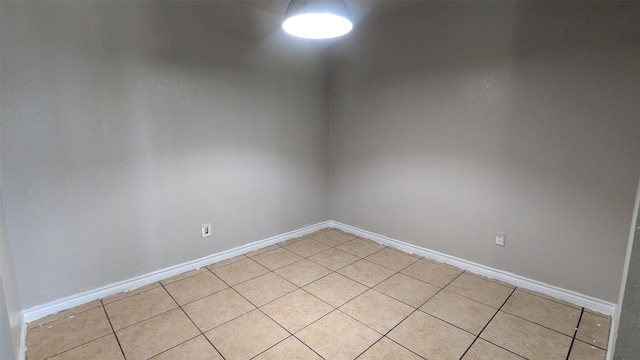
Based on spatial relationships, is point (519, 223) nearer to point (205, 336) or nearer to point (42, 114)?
point (205, 336)

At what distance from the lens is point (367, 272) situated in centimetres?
288

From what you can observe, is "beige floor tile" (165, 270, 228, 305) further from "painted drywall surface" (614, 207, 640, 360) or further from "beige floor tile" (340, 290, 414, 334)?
"painted drywall surface" (614, 207, 640, 360)

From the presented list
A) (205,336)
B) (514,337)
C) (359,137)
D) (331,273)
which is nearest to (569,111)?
(514,337)

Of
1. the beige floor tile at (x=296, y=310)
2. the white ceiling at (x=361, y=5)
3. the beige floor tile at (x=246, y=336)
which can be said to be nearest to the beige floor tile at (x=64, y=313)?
the beige floor tile at (x=246, y=336)

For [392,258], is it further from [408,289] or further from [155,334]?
[155,334]

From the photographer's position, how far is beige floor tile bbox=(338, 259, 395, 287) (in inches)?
107

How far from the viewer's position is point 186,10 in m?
2.62

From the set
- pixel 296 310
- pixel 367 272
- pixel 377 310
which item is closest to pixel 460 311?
pixel 377 310

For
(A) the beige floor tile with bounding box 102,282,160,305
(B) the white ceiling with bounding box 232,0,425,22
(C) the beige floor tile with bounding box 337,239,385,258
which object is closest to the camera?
(A) the beige floor tile with bounding box 102,282,160,305

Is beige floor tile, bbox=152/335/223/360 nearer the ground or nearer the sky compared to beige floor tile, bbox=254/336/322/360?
nearer the sky

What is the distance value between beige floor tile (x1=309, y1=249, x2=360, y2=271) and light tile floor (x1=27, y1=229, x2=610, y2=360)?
4.9 inches

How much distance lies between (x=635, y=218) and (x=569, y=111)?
203 cm

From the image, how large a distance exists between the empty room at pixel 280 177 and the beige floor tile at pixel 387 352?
1cm

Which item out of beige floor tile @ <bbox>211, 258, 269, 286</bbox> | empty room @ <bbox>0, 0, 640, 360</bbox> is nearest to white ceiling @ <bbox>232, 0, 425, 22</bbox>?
empty room @ <bbox>0, 0, 640, 360</bbox>
